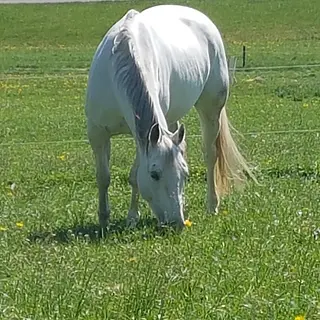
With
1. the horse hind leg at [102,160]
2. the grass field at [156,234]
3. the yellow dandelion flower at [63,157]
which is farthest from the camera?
the yellow dandelion flower at [63,157]

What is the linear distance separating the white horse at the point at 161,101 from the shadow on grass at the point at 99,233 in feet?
0.40

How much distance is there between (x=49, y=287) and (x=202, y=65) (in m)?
4.04

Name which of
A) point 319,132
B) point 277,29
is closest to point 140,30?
point 319,132

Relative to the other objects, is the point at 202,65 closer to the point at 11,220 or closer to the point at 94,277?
the point at 11,220

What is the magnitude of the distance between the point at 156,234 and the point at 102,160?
1265 mm

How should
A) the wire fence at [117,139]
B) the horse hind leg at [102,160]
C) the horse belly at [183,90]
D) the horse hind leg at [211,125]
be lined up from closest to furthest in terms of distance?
the horse hind leg at [102,160]
the horse belly at [183,90]
the horse hind leg at [211,125]
the wire fence at [117,139]

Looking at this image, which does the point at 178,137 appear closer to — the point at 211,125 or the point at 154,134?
the point at 154,134

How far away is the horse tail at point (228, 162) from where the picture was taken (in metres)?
8.89

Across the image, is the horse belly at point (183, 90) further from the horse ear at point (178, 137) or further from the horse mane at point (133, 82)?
the horse ear at point (178, 137)

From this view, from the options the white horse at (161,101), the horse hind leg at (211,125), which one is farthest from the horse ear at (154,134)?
the horse hind leg at (211,125)

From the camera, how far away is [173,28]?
27.3 feet

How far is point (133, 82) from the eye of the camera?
677cm

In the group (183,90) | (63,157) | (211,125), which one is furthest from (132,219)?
(63,157)

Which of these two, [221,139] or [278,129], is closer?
[221,139]
